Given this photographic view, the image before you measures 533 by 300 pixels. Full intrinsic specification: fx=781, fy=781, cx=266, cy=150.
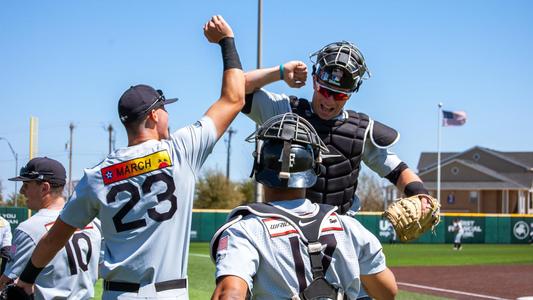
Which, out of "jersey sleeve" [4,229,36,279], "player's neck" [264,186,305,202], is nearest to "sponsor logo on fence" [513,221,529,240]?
"jersey sleeve" [4,229,36,279]

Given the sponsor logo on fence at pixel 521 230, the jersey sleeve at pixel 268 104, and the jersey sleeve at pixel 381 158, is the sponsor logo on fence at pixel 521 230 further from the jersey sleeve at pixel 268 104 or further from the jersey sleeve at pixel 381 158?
the jersey sleeve at pixel 268 104

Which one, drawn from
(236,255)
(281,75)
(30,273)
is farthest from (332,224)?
(30,273)

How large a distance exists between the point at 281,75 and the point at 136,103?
114 centimetres

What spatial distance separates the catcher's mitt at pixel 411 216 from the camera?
15.0ft

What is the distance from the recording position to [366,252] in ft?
11.5

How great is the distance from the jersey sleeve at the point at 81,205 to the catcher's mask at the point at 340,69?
1609 millimetres

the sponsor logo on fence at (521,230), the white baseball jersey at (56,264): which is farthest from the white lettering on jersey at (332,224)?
the sponsor logo on fence at (521,230)

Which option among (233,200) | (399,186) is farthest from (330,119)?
(233,200)

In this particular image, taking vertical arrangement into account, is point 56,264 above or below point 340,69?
below

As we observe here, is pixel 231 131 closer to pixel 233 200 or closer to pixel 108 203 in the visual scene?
pixel 233 200

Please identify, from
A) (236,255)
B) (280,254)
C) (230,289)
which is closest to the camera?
(230,289)

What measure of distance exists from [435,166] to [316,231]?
76.7 meters

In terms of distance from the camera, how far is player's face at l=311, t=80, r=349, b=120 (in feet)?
16.2

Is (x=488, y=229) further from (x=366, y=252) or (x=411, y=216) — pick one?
(x=366, y=252)
